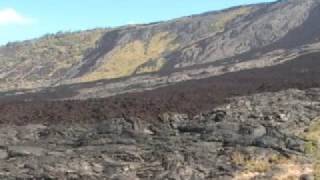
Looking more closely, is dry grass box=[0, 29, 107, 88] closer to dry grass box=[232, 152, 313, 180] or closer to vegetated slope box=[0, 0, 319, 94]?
vegetated slope box=[0, 0, 319, 94]

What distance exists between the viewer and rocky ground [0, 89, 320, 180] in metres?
16.1

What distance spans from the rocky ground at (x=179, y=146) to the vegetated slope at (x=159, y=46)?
66878 mm

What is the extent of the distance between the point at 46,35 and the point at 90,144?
467 feet

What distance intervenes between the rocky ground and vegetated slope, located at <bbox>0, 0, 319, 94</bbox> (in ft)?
219

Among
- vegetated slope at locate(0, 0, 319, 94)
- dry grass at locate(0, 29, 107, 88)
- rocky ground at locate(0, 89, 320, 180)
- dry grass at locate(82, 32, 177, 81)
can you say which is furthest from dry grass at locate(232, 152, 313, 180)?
dry grass at locate(0, 29, 107, 88)

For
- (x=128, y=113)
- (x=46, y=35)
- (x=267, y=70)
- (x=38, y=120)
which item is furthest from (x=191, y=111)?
(x=46, y=35)

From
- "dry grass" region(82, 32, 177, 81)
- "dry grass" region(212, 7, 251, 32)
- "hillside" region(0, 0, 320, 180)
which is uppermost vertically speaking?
"dry grass" region(212, 7, 251, 32)

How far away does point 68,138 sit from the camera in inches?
760

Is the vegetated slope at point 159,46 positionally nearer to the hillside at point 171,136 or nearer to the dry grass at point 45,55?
the dry grass at point 45,55

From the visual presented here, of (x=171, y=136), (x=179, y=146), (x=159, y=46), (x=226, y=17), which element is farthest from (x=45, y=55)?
(x=179, y=146)

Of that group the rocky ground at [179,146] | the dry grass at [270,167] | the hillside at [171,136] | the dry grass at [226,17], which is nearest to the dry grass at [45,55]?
the dry grass at [226,17]

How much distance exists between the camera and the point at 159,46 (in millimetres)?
114750

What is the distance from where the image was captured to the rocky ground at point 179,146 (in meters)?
16.1

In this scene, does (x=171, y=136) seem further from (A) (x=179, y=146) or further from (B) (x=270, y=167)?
(B) (x=270, y=167)
